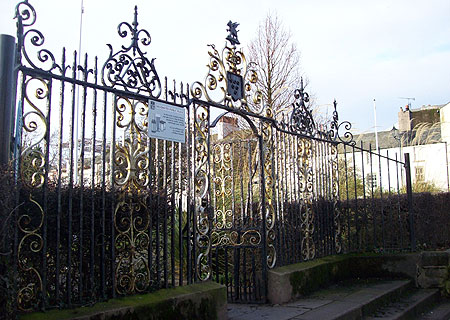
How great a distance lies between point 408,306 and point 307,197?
2.33m

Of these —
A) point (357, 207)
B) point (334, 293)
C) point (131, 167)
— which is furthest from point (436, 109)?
point (131, 167)

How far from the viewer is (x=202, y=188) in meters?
5.54

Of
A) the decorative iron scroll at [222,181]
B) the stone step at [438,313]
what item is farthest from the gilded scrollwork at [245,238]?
the stone step at [438,313]

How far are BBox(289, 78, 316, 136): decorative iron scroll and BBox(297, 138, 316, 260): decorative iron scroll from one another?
0.71 ft

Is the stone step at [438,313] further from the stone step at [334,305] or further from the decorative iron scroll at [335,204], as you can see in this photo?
the decorative iron scroll at [335,204]

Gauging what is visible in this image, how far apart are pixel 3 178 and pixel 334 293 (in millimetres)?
5423

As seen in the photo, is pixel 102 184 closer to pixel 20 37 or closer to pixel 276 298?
pixel 20 37

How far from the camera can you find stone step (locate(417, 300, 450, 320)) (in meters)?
6.72

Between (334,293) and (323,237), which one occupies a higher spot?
(323,237)

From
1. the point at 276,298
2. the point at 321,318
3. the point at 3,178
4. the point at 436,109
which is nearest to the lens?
the point at 3,178

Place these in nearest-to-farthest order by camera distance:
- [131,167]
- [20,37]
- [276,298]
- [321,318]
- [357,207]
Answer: [20,37] < [131,167] < [321,318] < [276,298] < [357,207]

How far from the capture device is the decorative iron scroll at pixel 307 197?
7438 millimetres

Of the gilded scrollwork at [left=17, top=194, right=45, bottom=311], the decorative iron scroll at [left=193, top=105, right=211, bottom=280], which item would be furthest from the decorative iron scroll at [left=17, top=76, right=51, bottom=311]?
the decorative iron scroll at [left=193, top=105, right=211, bottom=280]

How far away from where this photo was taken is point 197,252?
17.2ft
